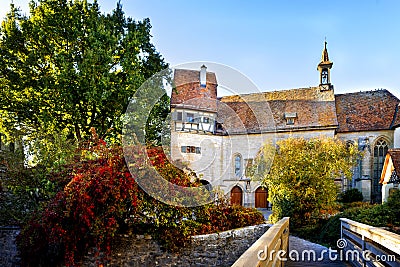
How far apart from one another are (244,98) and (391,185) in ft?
51.2

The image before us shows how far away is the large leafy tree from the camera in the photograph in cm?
1348

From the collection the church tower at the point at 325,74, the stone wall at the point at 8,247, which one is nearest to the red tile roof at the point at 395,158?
the church tower at the point at 325,74

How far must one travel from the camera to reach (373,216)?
9.50 meters

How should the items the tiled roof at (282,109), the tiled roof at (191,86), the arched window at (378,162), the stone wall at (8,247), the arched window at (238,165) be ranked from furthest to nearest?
the arched window at (238,165) < the tiled roof at (191,86) < the tiled roof at (282,109) < the arched window at (378,162) < the stone wall at (8,247)

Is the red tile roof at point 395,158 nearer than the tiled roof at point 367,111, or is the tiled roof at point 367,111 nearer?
the red tile roof at point 395,158

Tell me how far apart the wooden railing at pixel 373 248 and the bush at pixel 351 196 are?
17.6m

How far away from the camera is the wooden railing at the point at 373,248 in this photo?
301cm

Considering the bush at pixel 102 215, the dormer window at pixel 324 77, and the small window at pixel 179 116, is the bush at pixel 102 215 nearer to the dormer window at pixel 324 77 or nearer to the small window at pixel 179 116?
the small window at pixel 179 116

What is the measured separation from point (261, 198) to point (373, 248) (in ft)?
74.1

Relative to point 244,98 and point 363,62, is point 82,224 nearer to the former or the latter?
point 363,62

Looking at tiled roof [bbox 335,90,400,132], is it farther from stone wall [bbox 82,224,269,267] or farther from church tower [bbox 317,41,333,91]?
stone wall [bbox 82,224,269,267]

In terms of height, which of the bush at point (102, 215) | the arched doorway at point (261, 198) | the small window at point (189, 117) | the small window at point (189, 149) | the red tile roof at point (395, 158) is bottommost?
the arched doorway at point (261, 198)

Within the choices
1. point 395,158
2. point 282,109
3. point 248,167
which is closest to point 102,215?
point 395,158

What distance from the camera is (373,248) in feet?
12.3
